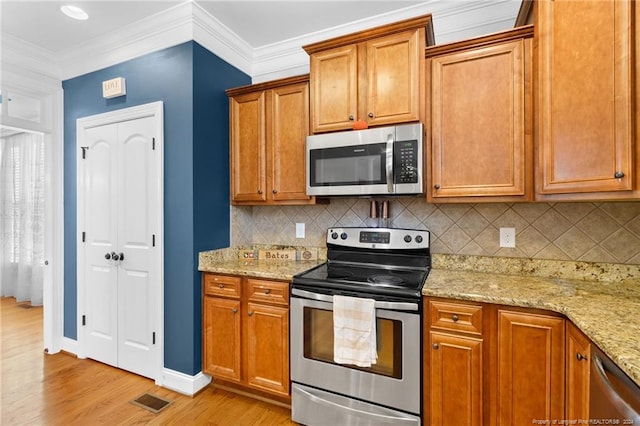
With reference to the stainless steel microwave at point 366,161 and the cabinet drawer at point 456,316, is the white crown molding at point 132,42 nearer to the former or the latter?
the stainless steel microwave at point 366,161

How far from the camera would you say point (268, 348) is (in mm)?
2143

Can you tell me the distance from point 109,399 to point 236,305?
3.67 feet

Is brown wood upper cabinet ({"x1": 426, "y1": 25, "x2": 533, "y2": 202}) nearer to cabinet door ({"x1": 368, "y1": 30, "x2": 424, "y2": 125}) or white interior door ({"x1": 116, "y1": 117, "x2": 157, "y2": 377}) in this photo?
cabinet door ({"x1": 368, "y1": 30, "x2": 424, "y2": 125})

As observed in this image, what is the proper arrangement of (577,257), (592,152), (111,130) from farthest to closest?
(111,130)
(577,257)
(592,152)

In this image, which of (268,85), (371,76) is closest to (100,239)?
(268,85)

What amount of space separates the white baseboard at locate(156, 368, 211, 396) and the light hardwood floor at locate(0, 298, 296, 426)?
4cm

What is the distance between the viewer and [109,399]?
225 centimetres

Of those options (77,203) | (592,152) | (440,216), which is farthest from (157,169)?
(592,152)

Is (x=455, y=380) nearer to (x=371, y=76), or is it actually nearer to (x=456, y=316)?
(x=456, y=316)

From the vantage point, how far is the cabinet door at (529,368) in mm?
1445

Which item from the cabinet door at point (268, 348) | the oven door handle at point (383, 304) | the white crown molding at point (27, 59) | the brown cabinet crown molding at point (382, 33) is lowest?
the cabinet door at point (268, 348)

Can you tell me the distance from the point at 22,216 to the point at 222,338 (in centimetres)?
453

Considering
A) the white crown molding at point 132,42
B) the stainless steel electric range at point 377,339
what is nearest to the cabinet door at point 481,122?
the stainless steel electric range at point 377,339

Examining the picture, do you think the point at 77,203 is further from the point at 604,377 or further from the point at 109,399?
the point at 604,377
